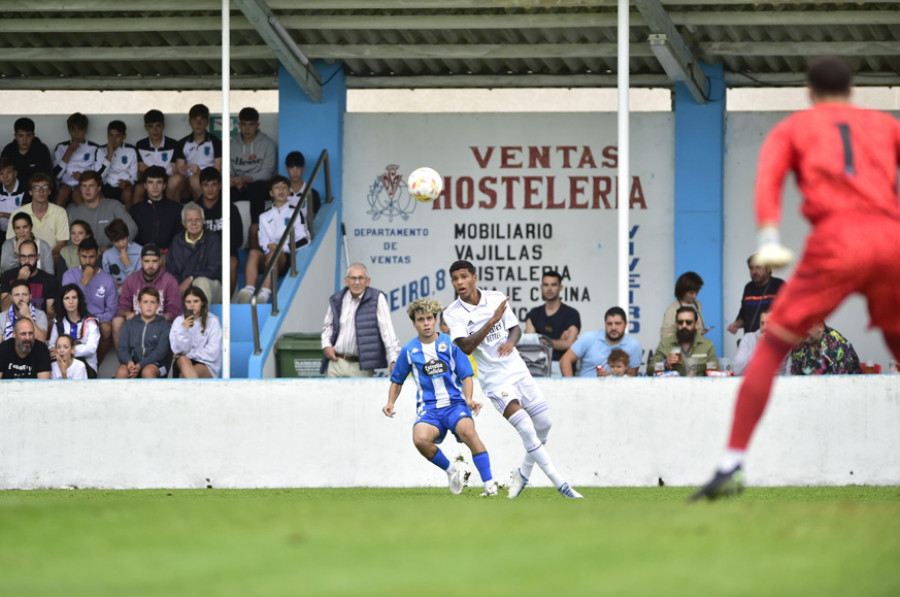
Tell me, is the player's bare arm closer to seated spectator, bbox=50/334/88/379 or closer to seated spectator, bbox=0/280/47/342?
seated spectator, bbox=50/334/88/379

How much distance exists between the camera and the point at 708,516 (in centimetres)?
571

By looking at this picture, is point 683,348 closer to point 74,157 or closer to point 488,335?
point 488,335

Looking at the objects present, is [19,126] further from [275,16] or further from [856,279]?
[856,279]

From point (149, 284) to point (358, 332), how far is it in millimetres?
3057

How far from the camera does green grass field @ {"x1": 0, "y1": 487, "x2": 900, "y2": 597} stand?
4406 millimetres

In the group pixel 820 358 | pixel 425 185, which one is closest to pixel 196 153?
pixel 425 185

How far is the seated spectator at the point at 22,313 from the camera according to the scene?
16.1 meters

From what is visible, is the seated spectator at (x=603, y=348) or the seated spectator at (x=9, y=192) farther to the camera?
the seated spectator at (x=9, y=192)

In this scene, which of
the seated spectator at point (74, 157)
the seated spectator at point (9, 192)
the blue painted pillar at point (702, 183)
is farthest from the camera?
the blue painted pillar at point (702, 183)

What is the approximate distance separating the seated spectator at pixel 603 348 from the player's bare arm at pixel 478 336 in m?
3.12

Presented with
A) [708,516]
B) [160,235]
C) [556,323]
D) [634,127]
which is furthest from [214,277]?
[708,516]

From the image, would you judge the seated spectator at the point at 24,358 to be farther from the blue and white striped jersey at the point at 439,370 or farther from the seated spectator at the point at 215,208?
the blue and white striped jersey at the point at 439,370

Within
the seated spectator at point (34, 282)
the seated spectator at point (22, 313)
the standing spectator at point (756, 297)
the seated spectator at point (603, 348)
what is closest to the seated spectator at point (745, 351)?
the standing spectator at point (756, 297)

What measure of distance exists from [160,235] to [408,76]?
189 inches
